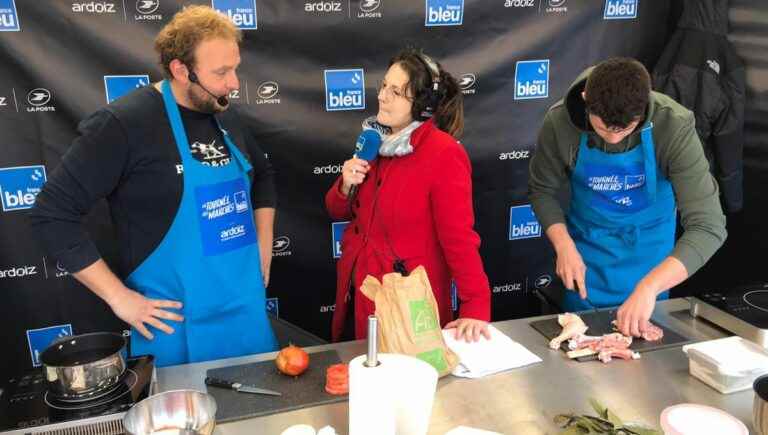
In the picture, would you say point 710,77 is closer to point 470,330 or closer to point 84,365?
point 470,330

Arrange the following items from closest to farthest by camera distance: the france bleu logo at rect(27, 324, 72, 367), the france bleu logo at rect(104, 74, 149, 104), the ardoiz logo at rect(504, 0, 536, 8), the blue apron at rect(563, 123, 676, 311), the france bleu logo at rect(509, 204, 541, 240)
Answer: the blue apron at rect(563, 123, 676, 311) → the france bleu logo at rect(104, 74, 149, 104) → the france bleu logo at rect(27, 324, 72, 367) → the ardoiz logo at rect(504, 0, 536, 8) → the france bleu logo at rect(509, 204, 541, 240)

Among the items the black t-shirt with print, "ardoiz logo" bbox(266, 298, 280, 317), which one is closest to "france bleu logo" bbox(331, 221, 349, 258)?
"ardoiz logo" bbox(266, 298, 280, 317)

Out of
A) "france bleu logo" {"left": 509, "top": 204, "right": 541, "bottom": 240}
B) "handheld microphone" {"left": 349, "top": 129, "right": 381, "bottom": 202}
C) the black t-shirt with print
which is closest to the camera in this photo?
the black t-shirt with print

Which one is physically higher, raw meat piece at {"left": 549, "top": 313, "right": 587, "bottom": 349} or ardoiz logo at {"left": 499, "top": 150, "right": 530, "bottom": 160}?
ardoiz logo at {"left": 499, "top": 150, "right": 530, "bottom": 160}

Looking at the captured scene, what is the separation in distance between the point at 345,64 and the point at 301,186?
680mm

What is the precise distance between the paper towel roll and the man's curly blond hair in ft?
4.12

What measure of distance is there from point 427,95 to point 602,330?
97cm

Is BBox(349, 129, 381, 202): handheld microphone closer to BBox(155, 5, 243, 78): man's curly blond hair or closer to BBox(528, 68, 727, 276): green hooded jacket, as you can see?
BBox(155, 5, 243, 78): man's curly blond hair

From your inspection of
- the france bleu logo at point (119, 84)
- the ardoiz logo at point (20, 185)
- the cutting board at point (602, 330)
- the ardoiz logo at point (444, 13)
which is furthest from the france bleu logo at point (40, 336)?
the ardoiz logo at point (444, 13)

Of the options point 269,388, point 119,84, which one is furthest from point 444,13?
point 269,388

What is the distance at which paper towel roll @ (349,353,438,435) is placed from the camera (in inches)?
43.9

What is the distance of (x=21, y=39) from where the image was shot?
273cm

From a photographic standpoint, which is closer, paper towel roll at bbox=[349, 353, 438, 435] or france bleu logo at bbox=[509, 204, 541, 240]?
paper towel roll at bbox=[349, 353, 438, 435]

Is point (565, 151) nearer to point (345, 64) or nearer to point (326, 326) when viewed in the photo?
point (345, 64)
